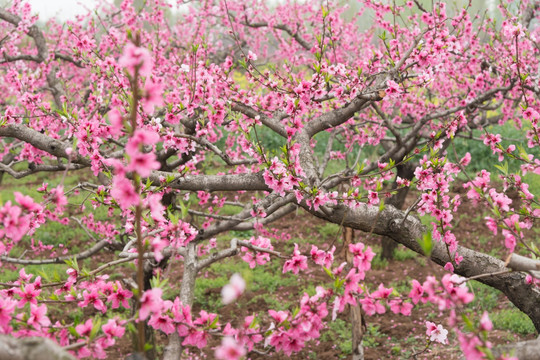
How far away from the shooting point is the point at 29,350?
44.4 inches

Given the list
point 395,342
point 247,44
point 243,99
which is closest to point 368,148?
point 247,44

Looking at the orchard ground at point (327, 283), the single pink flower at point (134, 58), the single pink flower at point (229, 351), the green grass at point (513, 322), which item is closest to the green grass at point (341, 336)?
the orchard ground at point (327, 283)

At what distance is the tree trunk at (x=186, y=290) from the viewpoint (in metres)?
2.32

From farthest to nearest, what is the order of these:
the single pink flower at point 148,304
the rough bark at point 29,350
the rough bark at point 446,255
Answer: the rough bark at point 446,255 → the single pink flower at point 148,304 → the rough bark at point 29,350

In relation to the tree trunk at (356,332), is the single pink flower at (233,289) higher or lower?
higher

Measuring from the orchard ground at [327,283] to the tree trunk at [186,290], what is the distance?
0.40 metres

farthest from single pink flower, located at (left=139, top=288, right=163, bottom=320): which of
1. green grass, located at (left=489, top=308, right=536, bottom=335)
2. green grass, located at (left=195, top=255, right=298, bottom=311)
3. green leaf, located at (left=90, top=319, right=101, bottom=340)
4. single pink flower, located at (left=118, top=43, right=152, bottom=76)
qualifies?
green grass, located at (left=489, top=308, right=536, bottom=335)

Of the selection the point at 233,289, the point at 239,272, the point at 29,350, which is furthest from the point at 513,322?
the point at 29,350

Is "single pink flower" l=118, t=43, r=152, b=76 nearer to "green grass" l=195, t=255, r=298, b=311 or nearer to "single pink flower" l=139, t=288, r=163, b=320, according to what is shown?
"single pink flower" l=139, t=288, r=163, b=320

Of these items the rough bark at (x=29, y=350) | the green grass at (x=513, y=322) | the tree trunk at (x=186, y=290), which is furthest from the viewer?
the green grass at (x=513, y=322)

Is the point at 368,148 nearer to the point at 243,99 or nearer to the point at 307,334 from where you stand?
the point at 243,99

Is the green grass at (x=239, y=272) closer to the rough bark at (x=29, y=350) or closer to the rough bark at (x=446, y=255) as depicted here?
the rough bark at (x=446, y=255)

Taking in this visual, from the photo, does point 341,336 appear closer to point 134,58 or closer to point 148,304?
point 148,304

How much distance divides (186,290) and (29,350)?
1.79 metres
